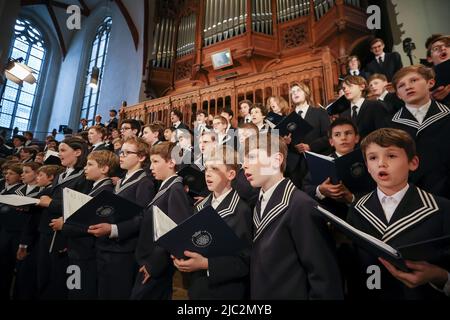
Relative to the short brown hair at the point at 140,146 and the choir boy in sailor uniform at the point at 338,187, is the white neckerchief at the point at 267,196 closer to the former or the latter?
the choir boy in sailor uniform at the point at 338,187

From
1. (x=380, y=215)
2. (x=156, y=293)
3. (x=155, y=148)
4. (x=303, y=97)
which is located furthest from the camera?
(x=303, y=97)

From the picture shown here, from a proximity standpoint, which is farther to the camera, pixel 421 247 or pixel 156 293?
pixel 156 293

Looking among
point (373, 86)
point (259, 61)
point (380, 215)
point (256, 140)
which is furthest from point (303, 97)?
point (259, 61)

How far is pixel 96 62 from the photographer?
35.4 feet

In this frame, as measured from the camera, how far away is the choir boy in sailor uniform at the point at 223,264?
3.59ft

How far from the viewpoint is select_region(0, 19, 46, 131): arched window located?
10141 mm

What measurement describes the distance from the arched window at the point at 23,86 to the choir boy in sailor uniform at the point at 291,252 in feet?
40.5

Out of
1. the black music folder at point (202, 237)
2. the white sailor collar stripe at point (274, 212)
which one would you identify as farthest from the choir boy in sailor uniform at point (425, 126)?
the black music folder at point (202, 237)

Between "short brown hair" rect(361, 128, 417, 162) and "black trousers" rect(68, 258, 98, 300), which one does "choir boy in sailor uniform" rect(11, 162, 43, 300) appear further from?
"short brown hair" rect(361, 128, 417, 162)

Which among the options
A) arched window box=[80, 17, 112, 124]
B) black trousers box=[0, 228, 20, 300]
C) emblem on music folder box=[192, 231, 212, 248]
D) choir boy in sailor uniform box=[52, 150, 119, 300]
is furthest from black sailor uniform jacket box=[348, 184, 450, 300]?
arched window box=[80, 17, 112, 124]

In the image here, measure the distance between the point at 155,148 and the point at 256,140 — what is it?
0.82 metres

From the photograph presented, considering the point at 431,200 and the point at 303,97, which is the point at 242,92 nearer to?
the point at 303,97

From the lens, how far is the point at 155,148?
189 cm

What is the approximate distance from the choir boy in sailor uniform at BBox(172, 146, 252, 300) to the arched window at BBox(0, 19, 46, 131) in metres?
12.0
